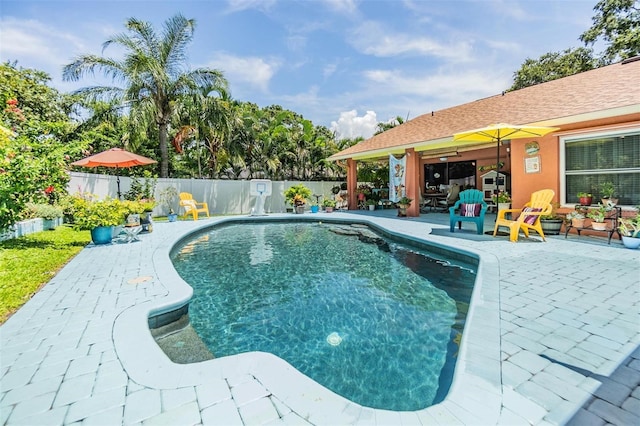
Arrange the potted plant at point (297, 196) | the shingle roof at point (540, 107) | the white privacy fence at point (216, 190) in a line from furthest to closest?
the potted plant at point (297, 196), the white privacy fence at point (216, 190), the shingle roof at point (540, 107)

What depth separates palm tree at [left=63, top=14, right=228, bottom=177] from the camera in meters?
13.4

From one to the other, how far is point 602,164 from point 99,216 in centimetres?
1273

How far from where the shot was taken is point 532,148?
877cm

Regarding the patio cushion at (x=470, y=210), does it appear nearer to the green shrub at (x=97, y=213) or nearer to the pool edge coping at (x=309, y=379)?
the pool edge coping at (x=309, y=379)

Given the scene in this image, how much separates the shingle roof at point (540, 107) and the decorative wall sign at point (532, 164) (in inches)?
42.3

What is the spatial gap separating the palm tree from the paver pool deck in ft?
39.9

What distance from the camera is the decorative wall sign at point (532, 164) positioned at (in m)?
8.66

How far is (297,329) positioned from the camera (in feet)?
13.0

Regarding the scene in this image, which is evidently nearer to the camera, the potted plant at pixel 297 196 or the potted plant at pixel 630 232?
the potted plant at pixel 630 232

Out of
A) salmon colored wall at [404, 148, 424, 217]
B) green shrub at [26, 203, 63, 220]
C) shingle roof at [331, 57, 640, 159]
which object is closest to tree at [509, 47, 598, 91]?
shingle roof at [331, 57, 640, 159]

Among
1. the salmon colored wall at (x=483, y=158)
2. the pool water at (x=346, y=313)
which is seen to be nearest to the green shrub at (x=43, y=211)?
the pool water at (x=346, y=313)

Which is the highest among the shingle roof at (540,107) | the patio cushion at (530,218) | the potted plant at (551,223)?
the shingle roof at (540,107)

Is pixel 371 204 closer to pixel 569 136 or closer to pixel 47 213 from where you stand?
pixel 569 136

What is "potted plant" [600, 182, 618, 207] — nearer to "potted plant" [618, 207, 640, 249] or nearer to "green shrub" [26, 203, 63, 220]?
"potted plant" [618, 207, 640, 249]
